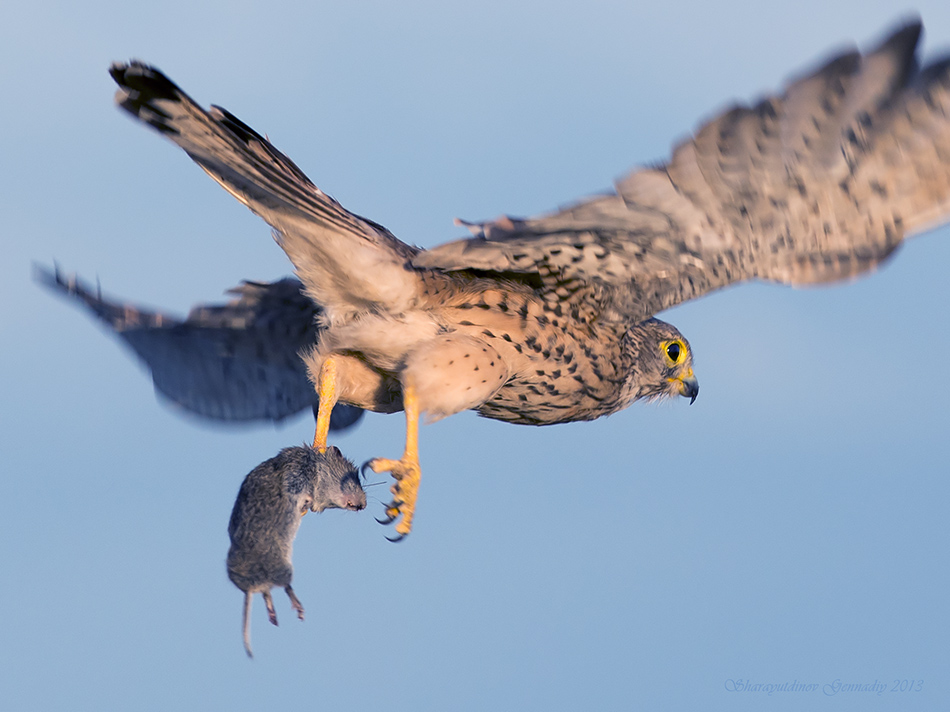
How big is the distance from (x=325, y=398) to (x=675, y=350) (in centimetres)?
204

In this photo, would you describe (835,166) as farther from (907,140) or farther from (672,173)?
(672,173)

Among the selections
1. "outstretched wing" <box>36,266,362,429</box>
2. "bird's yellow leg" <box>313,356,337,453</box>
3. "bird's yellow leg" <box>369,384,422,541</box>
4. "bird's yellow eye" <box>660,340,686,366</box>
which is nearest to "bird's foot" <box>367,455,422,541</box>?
"bird's yellow leg" <box>369,384,422,541</box>

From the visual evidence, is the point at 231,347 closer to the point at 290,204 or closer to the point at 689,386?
the point at 290,204

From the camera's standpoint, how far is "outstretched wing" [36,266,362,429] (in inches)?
205

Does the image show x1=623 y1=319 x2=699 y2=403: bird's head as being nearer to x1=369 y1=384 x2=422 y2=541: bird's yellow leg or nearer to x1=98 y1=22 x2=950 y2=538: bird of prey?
x1=98 y1=22 x2=950 y2=538: bird of prey

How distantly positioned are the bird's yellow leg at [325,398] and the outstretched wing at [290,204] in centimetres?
24

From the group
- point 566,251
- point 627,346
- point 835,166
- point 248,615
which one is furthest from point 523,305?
point 248,615

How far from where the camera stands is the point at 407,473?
4191 mm

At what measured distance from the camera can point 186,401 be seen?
5.57m

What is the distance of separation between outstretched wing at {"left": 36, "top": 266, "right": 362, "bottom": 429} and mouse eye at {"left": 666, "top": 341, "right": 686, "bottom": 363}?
68.3 inches

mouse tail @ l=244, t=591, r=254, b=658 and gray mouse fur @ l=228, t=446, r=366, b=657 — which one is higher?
gray mouse fur @ l=228, t=446, r=366, b=657

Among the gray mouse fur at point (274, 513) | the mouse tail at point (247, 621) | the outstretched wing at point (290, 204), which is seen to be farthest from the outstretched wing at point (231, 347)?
the mouse tail at point (247, 621)

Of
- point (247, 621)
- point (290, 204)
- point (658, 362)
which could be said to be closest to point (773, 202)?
point (658, 362)

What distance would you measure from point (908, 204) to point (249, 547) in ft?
9.53
